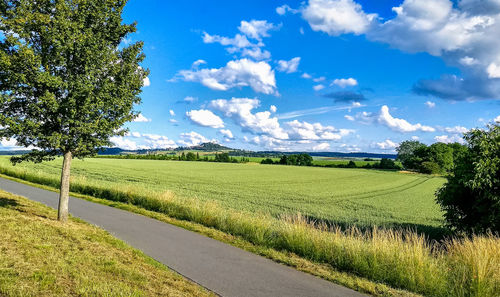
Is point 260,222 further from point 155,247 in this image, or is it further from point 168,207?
point 168,207

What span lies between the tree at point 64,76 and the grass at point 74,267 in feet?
9.26

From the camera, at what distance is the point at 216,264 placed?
815cm

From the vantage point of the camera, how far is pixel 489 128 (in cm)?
1255

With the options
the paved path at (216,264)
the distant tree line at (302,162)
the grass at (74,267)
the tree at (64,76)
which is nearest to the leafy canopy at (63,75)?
the tree at (64,76)

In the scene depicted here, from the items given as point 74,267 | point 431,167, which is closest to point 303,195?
point 74,267

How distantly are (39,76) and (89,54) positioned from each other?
1.65 meters

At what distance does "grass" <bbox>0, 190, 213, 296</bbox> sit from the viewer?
5.55 m

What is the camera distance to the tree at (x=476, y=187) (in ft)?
37.7

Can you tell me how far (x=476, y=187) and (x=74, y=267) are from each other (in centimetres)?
1421

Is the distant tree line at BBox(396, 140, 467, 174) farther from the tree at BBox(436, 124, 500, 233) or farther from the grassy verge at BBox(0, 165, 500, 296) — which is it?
the grassy verge at BBox(0, 165, 500, 296)

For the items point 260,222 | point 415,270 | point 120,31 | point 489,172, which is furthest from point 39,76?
point 489,172

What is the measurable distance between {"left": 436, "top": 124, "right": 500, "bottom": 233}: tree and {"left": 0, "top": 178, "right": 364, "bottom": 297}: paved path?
835 centimetres

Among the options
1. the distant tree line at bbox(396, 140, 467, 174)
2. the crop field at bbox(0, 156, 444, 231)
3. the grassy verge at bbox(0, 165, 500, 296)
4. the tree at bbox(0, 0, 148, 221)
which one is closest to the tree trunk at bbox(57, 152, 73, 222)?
the tree at bbox(0, 0, 148, 221)

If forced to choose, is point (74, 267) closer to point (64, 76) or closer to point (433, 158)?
point (64, 76)
